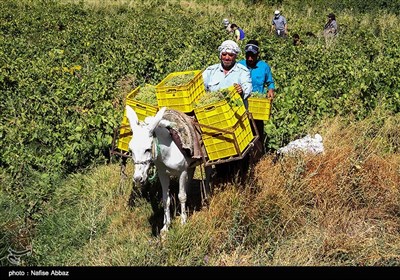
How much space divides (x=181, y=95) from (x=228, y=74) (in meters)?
0.69

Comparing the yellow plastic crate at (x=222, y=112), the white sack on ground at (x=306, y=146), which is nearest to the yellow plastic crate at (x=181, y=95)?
the yellow plastic crate at (x=222, y=112)

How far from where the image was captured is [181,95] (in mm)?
5250

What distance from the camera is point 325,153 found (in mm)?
6211

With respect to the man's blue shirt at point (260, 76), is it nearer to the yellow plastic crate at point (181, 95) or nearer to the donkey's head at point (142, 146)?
the yellow plastic crate at point (181, 95)

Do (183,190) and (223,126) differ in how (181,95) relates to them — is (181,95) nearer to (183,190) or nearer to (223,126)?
(223,126)

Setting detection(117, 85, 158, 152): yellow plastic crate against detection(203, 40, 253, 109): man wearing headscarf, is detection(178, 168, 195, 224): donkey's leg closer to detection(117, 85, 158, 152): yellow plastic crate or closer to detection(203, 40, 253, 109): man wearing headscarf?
detection(117, 85, 158, 152): yellow plastic crate

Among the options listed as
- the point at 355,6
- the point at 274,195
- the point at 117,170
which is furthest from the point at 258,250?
the point at 355,6

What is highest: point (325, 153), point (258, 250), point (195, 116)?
point (195, 116)

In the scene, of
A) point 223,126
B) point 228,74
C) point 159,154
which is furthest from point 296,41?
point 159,154

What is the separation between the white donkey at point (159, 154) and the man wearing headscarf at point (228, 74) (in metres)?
0.94

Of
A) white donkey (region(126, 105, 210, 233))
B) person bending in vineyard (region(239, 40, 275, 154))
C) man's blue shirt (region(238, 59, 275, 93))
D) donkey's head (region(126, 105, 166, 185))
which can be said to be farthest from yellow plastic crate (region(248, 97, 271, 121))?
donkey's head (region(126, 105, 166, 185))

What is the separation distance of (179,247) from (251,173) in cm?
151

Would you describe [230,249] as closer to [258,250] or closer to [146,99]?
[258,250]
